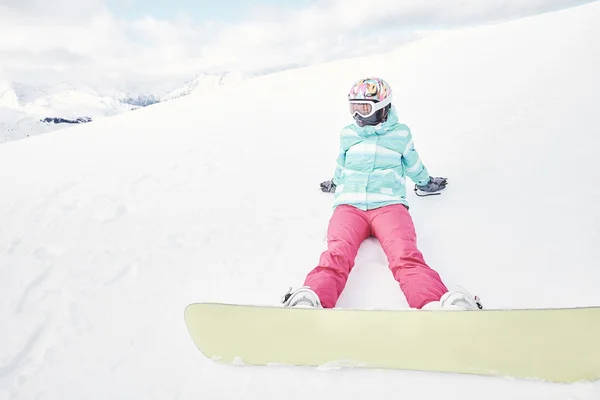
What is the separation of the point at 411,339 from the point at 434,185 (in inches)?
94.2

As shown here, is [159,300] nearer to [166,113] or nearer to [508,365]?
[508,365]

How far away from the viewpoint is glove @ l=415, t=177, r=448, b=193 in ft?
12.7

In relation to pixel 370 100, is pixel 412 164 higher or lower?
lower

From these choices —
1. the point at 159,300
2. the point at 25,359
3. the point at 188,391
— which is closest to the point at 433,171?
the point at 159,300

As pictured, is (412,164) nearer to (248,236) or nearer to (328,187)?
(328,187)

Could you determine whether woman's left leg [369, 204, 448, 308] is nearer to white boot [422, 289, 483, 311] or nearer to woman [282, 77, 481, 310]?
woman [282, 77, 481, 310]

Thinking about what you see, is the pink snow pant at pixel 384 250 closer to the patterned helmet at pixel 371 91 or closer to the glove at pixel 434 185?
the patterned helmet at pixel 371 91

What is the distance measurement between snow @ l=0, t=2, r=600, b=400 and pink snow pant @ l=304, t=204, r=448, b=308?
237mm

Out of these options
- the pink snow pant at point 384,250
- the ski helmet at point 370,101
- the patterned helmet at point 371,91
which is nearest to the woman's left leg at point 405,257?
the pink snow pant at point 384,250

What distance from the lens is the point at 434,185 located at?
3.93 metres

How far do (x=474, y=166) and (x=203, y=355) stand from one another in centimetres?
383

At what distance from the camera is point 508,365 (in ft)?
5.86

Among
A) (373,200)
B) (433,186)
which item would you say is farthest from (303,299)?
(433,186)

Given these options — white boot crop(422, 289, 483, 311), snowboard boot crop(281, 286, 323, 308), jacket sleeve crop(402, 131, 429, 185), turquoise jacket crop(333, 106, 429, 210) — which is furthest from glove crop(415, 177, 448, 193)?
snowboard boot crop(281, 286, 323, 308)
